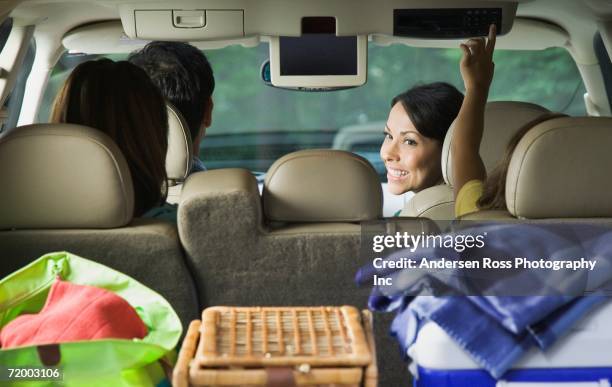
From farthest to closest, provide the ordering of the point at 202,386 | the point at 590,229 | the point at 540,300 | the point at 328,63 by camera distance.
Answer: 1. the point at 328,63
2. the point at 590,229
3. the point at 540,300
4. the point at 202,386

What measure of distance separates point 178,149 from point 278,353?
188 cm

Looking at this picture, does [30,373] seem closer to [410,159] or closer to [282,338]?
[282,338]

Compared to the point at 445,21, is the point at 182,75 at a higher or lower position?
lower

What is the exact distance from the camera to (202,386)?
209 cm

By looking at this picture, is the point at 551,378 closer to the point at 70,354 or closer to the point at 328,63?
the point at 70,354

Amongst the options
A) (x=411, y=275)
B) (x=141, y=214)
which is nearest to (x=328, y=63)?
(x=141, y=214)

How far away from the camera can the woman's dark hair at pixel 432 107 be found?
4328 mm

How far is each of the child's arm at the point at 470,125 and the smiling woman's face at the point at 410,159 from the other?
77 cm

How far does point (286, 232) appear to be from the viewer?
2805 mm

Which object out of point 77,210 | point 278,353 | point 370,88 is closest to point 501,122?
point 77,210

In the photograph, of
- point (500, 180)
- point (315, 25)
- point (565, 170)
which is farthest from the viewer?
point (315, 25)

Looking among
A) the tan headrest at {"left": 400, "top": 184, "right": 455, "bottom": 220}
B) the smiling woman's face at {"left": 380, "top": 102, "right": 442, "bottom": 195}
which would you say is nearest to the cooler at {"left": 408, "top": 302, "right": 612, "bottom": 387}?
the tan headrest at {"left": 400, "top": 184, "right": 455, "bottom": 220}

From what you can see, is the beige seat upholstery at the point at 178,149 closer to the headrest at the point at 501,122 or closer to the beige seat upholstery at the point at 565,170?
the headrest at the point at 501,122

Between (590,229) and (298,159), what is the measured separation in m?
0.70
